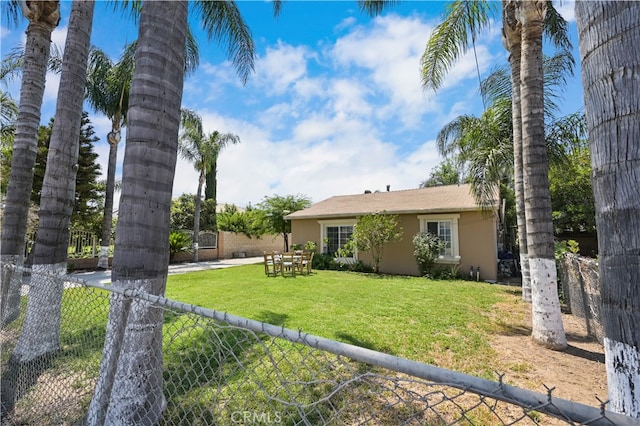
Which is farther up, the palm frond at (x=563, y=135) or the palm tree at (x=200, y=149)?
the palm tree at (x=200, y=149)

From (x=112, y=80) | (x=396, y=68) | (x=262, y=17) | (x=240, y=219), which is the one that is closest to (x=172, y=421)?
(x=262, y=17)

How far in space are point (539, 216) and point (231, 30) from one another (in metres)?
7.01

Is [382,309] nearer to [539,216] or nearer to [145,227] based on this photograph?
[539,216]

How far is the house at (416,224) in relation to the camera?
39.4ft

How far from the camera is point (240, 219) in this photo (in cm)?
2491

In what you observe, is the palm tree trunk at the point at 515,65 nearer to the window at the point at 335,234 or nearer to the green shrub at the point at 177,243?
the window at the point at 335,234

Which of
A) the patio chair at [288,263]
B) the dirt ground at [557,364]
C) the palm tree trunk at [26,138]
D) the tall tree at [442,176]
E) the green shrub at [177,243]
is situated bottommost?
the dirt ground at [557,364]

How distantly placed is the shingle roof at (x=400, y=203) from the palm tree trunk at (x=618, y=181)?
11354 millimetres

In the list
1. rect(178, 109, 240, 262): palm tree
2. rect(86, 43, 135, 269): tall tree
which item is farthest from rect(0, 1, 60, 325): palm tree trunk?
rect(178, 109, 240, 262): palm tree

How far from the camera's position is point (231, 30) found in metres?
6.70

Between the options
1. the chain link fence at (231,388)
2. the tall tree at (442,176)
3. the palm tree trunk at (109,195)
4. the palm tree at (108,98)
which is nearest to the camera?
the chain link fence at (231,388)

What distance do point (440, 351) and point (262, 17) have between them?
7.89 meters

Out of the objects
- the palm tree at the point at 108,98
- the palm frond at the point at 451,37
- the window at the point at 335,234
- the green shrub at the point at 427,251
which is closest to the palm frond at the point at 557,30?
the palm frond at the point at 451,37

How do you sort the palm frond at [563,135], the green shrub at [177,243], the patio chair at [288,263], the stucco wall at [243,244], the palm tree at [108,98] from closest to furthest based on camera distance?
1. the palm frond at [563,135]
2. the patio chair at [288,263]
3. the palm tree at [108,98]
4. the green shrub at [177,243]
5. the stucco wall at [243,244]
